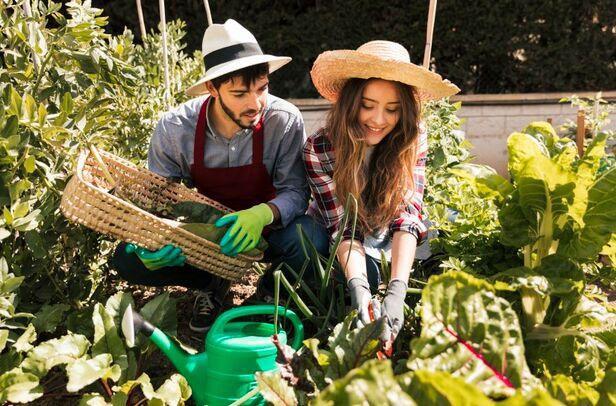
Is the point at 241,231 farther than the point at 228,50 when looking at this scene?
No

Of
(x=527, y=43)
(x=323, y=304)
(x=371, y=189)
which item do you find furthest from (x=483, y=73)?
(x=323, y=304)

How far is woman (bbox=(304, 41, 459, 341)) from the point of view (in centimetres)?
188

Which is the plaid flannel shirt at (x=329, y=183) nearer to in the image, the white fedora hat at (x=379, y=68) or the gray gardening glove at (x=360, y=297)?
the white fedora hat at (x=379, y=68)

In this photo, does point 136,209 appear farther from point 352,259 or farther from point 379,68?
point 379,68

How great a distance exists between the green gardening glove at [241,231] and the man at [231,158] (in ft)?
0.21

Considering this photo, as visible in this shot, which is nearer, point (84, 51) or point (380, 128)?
point (84, 51)

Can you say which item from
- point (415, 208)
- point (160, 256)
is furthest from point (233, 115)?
point (415, 208)

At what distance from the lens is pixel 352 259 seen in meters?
1.80

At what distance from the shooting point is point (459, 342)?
1.09 m

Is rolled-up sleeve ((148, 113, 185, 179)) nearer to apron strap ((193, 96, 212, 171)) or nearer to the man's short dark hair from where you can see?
apron strap ((193, 96, 212, 171))

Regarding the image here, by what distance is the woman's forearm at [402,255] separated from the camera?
5.67 feet

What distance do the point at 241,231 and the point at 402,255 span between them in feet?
1.50

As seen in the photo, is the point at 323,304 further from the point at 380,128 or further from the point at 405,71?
the point at 405,71

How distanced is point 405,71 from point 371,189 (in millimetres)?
381
